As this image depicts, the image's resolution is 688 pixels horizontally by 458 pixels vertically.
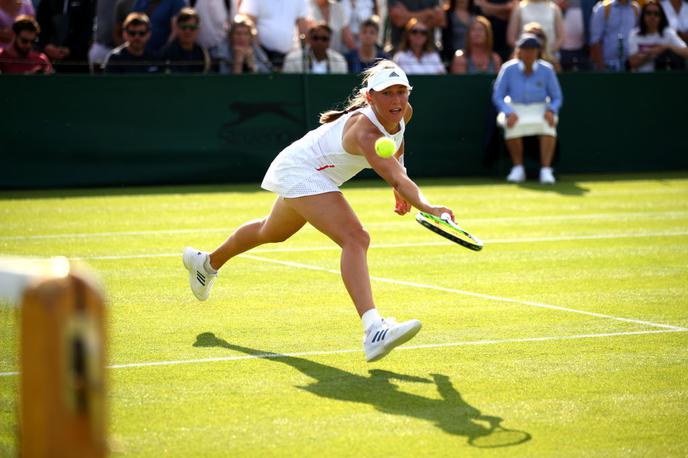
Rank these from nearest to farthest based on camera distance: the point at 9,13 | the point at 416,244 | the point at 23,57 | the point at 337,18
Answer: the point at 416,244 < the point at 23,57 < the point at 9,13 < the point at 337,18

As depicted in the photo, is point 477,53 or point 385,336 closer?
point 385,336

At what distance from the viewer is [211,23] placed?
1745 centimetres

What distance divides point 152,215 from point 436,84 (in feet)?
20.3

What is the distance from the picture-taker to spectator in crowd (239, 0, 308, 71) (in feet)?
58.0

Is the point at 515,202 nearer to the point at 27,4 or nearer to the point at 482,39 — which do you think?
the point at 482,39

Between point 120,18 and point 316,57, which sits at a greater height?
point 120,18

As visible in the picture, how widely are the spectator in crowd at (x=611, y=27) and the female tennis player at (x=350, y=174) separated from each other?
12789 mm

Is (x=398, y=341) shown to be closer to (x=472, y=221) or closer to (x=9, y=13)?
(x=472, y=221)

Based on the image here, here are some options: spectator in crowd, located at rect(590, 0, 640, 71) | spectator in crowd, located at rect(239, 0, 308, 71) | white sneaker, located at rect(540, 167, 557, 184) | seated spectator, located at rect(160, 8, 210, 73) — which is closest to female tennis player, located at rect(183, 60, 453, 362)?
seated spectator, located at rect(160, 8, 210, 73)

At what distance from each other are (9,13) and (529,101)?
788 cm

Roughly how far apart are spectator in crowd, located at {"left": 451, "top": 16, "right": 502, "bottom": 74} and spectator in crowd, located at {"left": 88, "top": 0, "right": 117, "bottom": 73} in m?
5.48

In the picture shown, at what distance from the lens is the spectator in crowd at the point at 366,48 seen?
17703 millimetres

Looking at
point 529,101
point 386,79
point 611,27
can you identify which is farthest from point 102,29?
point 386,79

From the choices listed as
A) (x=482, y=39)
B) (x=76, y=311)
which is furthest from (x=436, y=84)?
(x=76, y=311)
